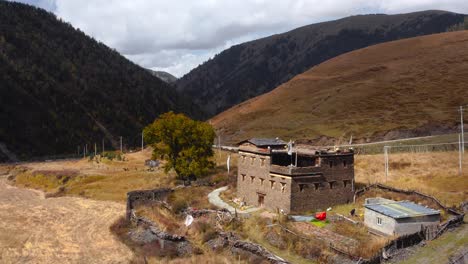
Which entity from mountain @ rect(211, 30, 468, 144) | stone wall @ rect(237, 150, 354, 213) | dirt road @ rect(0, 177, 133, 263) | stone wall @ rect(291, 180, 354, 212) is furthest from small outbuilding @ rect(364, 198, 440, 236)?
mountain @ rect(211, 30, 468, 144)

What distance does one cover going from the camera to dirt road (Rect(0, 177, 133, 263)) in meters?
38.8

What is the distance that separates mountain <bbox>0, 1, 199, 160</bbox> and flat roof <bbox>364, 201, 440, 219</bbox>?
103m

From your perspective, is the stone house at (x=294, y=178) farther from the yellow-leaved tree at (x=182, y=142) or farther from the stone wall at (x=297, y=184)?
the yellow-leaved tree at (x=182, y=142)

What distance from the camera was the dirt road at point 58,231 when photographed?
1527 inches

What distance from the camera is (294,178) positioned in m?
42.8

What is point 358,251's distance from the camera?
31.8 meters

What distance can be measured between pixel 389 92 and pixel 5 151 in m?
93.5

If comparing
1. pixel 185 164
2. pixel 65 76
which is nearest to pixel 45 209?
pixel 185 164

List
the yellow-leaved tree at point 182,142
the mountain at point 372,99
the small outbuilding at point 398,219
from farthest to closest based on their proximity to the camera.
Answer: the mountain at point 372,99, the yellow-leaved tree at point 182,142, the small outbuilding at point 398,219

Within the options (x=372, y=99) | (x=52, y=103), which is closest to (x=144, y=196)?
(x=372, y=99)

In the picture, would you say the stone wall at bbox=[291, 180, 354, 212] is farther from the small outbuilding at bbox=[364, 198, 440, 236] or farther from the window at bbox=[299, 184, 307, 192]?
the small outbuilding at bbox=[364, 198, 440, 236]

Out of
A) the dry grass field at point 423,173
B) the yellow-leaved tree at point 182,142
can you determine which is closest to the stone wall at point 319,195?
the dry grass field at point 423,173

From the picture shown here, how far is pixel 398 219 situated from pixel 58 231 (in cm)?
3129

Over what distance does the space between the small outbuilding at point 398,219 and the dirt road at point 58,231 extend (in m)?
19.4
